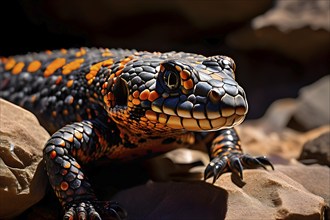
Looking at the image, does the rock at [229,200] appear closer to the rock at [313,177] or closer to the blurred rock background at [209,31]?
the rock at [313,177]

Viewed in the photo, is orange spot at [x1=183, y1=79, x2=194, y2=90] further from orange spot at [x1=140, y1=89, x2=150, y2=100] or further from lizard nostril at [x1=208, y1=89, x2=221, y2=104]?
orange spot at [x1=140, y1=89, x2=150, y2=100]

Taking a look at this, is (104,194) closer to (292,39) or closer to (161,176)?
(161,176)

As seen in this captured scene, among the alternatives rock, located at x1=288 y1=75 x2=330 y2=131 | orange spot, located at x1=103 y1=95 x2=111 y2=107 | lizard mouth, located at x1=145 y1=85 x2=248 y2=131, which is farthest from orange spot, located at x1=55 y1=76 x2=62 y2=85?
rock, located at x1=288 y1=75 x2=330 y2=131

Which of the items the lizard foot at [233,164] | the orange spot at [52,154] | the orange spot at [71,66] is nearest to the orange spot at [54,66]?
the orange spot at [71,66]

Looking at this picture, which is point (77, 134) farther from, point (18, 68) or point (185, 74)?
point (18, 68)

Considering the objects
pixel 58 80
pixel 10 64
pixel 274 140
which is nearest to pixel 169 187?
pixel 58 80

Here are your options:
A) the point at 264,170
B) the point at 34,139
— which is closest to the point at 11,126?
the point at 34,139
